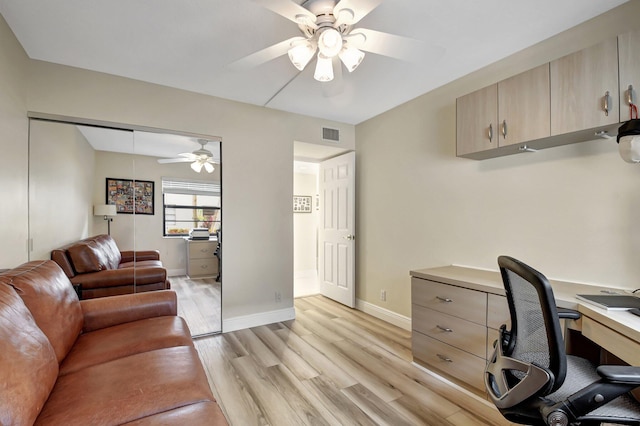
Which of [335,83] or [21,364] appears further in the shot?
[335,83]

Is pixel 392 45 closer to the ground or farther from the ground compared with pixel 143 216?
farther from the ground

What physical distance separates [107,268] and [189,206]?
92cm

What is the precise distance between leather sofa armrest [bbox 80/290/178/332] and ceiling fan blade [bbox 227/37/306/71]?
1.68 metres

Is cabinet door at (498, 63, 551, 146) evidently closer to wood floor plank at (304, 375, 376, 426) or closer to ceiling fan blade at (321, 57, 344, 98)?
ceiling fan blade at (321, 57, 344, 98)

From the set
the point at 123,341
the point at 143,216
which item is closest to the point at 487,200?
the point at 123,341

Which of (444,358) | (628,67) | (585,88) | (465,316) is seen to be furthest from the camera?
(444,358)

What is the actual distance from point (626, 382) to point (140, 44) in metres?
3.18

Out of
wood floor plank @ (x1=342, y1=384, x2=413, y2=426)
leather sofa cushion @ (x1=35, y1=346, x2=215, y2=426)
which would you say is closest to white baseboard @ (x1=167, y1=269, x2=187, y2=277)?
leather sofa cushion @ (x1=35, y1=346, x2=215, y2=426)

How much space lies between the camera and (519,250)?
7.38 ft

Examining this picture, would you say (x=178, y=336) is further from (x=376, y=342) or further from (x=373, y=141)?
(x=373, y=141)

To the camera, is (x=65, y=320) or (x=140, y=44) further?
(x=140, y=44)

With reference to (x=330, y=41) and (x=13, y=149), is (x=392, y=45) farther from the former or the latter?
(x=13, y=149)

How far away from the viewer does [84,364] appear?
140 centimetres

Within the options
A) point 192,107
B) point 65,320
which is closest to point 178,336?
point 65,320
